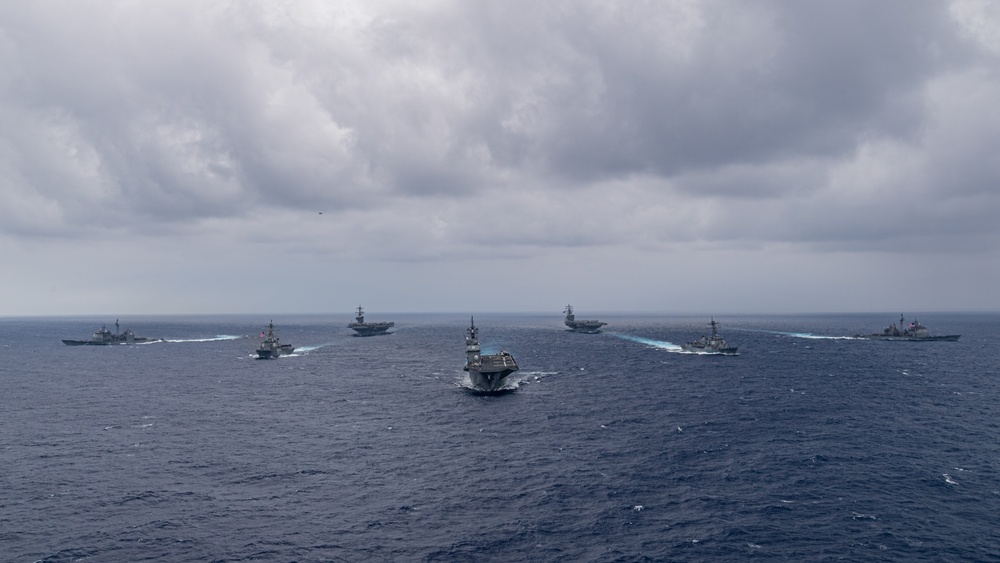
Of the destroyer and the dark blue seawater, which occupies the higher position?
the destroyer

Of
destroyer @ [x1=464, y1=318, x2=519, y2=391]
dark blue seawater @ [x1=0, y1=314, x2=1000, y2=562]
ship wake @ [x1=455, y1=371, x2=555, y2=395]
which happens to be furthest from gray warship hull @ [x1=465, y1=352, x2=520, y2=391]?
dark blue seawater @ [x1=0, y1=314, x2=1000, y2=562]

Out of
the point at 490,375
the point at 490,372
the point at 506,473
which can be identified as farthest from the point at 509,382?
the point at 506,473

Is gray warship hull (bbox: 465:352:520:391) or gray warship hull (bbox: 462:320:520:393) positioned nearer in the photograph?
gray warship hull (bbox: 465:352:520:391)

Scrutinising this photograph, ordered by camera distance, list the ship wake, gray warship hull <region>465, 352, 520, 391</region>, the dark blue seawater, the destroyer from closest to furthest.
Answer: the dark blue seawater < gray warship hull <region>465, 352, 520, 391</region> < the destroyer < the ship wake

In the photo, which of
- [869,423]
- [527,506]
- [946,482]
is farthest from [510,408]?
[946,482]

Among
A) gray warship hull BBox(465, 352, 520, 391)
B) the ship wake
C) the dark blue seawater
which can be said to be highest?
gray warship hull BBox(465, 352, 520, 391)

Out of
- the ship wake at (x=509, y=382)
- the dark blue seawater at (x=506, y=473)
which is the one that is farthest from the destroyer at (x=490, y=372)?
the dark blue seawater at (x=506, y=473)

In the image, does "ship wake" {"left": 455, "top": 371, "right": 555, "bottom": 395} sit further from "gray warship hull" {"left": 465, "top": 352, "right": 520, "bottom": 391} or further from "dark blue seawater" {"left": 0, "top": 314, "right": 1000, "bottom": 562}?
"dark blue seawater" {"left": 0, "top": 314, "right": 1000, "bottom": 562}

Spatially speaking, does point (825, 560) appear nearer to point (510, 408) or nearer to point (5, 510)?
point (510, 408)

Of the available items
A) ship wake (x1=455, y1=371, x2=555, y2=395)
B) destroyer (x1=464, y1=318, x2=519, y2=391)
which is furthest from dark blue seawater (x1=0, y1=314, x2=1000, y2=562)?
destroyer (x1=464, y1=318, x2=519, y2=391)

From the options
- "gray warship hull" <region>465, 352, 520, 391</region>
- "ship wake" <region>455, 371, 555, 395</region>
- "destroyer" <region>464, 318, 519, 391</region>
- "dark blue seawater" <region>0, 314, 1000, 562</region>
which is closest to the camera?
"dark blue seawater" <region>0, 314, 1000, 562</region>
